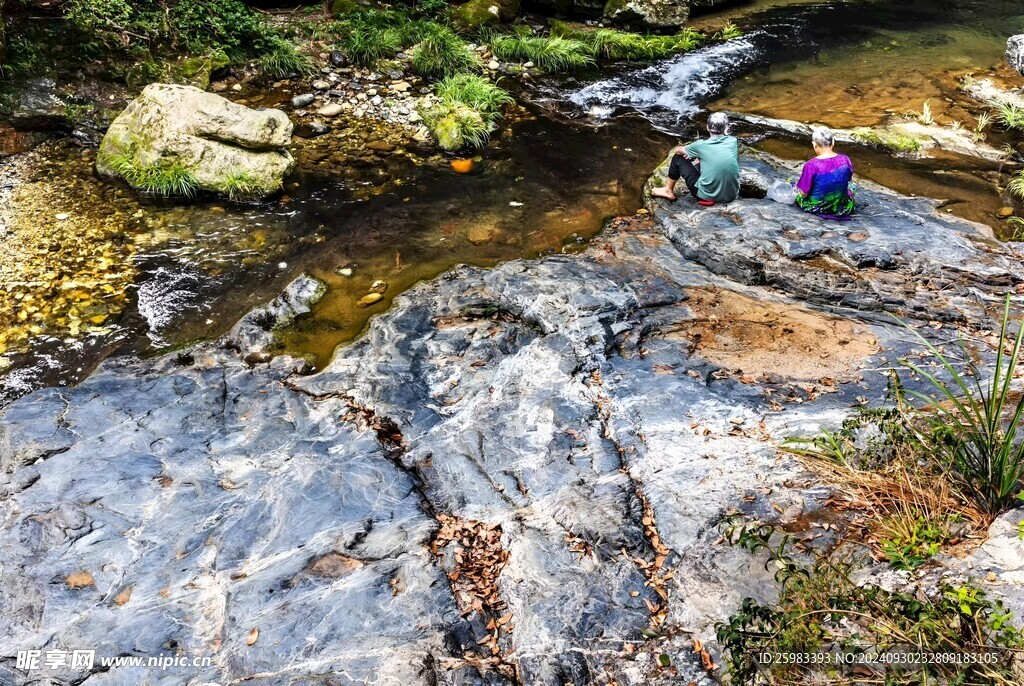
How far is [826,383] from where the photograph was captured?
14.7 ft

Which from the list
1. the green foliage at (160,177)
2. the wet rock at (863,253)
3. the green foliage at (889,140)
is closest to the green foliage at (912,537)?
the wet rock at (863,253)

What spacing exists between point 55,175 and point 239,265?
315cm

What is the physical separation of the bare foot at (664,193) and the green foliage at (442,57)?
4625 millimetres

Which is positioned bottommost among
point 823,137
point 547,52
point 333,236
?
point 333,236

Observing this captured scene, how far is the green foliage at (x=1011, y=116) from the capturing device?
8805 millimetres

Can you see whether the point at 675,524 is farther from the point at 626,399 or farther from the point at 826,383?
the point at 826,383

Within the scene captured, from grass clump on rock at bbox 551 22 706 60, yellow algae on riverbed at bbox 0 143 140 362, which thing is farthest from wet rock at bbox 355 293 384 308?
grass clump on rock at bbox 551 22 706 60

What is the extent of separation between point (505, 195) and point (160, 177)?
161 inches

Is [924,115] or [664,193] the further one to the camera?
[924,115]

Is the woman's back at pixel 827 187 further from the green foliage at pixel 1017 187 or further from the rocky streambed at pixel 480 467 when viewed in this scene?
the green foliage at pixel 1017 187

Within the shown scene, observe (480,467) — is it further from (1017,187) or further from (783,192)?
(1017,187)

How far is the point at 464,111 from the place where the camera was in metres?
9.08

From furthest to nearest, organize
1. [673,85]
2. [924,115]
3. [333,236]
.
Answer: [673,85] → [924,115] → [333,236]

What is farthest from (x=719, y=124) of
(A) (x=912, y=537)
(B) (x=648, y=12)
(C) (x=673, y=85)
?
(B) (x=648, y=12)
